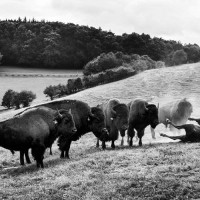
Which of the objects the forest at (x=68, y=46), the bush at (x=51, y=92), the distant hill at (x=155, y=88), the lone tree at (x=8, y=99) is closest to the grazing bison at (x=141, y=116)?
the distant hill at (x=155, y=88)

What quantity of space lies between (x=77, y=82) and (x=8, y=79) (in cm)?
3602

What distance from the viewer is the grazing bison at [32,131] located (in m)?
17.9

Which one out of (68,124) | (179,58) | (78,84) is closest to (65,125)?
(68,124)

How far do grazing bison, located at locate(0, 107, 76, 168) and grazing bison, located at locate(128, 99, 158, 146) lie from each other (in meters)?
5.87

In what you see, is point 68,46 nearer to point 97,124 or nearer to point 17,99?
point 17,99

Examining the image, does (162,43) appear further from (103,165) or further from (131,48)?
(103,165)

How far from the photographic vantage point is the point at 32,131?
59.7 feet

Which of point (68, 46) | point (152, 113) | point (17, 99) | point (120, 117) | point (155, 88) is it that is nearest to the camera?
point (120, 117)

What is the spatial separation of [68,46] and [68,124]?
11184 centimetres

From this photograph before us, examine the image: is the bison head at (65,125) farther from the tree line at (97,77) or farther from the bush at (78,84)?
the bush at (78,84)

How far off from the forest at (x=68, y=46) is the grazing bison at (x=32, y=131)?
324 feet

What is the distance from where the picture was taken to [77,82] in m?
82.9

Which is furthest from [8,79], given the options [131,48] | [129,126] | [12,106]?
[129,126]

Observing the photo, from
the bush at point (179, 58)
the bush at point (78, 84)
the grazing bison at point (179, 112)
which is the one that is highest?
the bush at point (179, 58)
